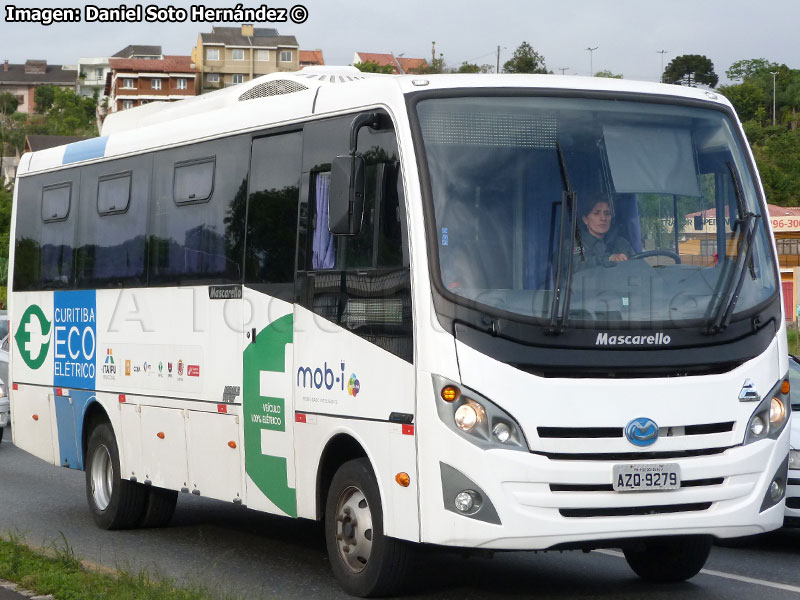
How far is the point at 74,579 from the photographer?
857cm

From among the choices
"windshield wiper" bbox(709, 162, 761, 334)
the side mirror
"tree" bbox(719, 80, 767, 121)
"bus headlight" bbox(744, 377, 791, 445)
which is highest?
"tree" bbox(719, 80, 767, 121)

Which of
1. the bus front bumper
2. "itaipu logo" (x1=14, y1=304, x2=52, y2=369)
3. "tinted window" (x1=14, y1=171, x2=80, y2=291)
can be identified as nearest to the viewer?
the bus front bumper

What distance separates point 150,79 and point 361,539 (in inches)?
7031

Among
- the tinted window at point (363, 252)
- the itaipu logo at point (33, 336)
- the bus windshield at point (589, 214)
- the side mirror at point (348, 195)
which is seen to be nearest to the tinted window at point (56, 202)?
the itaipu logo at point (33, 336)

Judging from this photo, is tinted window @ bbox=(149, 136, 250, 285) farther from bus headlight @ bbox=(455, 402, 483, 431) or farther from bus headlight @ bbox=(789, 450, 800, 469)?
bus headlight @ bbox=(789, 450, 800, 469)

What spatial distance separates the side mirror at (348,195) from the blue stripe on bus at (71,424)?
4.97 meters

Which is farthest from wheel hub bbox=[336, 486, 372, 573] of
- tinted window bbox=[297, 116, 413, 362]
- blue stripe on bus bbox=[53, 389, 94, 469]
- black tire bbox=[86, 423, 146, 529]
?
blue stripe on bus bbox=[53, 389, 94, 469]

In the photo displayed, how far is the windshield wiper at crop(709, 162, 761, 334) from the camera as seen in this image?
8.26 metres

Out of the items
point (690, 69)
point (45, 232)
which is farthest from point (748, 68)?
point (45, 232)

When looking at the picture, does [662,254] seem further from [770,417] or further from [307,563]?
[307,563]

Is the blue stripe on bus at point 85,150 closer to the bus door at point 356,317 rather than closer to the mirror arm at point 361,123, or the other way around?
the bus door at point 356,317

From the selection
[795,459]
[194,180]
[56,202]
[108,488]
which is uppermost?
[194,180]

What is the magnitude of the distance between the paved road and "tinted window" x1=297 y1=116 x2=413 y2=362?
168 cm

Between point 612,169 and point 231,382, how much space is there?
3293 millimetres
